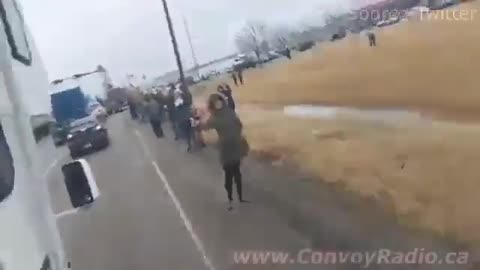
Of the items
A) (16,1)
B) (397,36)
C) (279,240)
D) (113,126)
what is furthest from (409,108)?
(16,1)

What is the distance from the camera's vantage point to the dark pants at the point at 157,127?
1297 mm

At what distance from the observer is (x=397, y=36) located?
131cm

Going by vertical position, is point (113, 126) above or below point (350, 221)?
above

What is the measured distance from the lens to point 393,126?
132 cm

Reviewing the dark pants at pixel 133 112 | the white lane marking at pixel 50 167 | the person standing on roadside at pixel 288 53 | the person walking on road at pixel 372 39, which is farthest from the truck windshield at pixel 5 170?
the person walking on road at pixel 372 39

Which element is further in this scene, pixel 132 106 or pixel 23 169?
pixel 132 106

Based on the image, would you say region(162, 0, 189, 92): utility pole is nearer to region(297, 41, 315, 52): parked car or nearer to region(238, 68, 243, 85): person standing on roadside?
region(238, 68, 243, 85): person standing on roadside

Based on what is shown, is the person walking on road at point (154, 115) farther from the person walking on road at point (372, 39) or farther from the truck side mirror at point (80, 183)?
the person walking on road at point (372, 39)

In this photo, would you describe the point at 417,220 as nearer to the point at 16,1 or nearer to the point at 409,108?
the point at 409,108

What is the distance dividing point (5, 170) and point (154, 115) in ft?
1.48

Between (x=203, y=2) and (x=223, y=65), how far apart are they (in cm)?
14

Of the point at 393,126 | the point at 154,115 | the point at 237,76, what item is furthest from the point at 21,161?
the point at 393,126

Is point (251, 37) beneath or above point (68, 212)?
above

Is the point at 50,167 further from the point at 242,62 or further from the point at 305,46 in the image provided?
the point at 305,46
